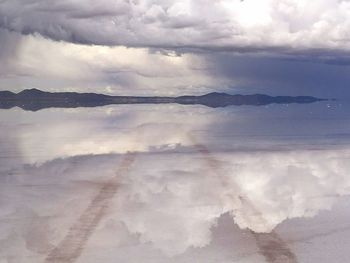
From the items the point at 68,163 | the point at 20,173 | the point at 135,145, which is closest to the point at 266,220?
the point at 20,173

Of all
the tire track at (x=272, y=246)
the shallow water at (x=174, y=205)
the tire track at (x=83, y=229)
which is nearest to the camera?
the tire track at (x=83, y=229)

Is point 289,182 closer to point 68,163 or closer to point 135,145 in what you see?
point 68,163

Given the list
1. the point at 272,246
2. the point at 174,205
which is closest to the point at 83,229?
the point at 174,205

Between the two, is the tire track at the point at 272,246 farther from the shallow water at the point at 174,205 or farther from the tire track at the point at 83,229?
the tire track at the point at 83,229

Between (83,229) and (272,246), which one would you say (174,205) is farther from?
(272,246)

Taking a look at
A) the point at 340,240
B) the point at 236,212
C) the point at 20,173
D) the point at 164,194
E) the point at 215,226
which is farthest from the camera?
the point at 20,173

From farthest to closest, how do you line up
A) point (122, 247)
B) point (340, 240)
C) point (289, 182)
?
point (289, 182)
point (340, 240)
point (122, 247)

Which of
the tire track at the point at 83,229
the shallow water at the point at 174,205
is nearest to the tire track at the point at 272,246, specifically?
the shallow water at the point at 174,205
